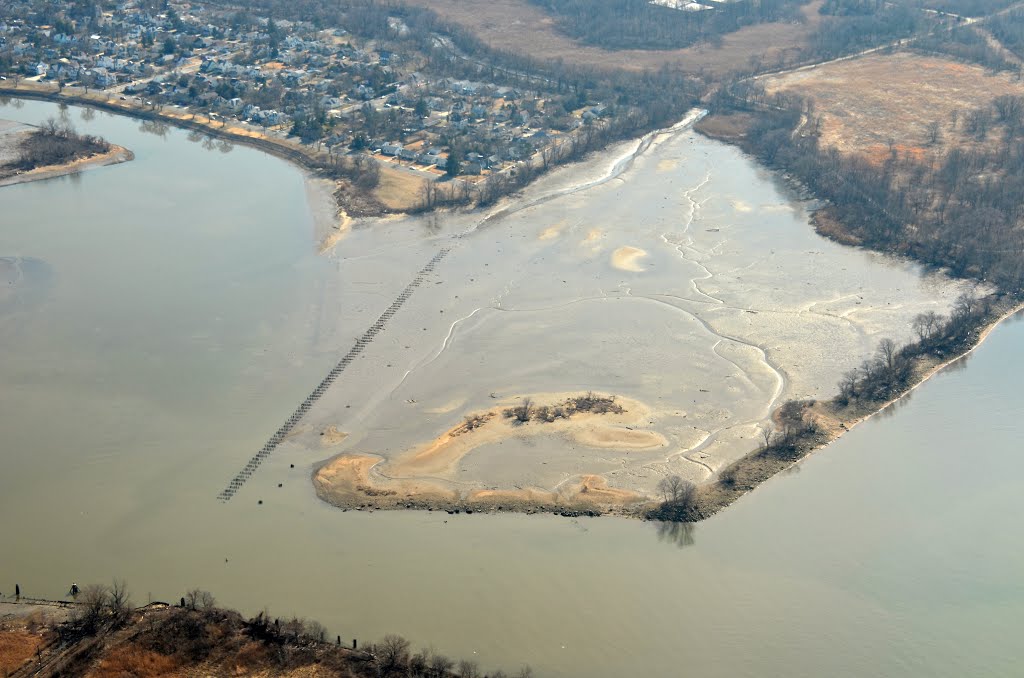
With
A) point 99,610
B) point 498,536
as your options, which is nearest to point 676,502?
point 498,536

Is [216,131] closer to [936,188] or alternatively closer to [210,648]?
[936,188]

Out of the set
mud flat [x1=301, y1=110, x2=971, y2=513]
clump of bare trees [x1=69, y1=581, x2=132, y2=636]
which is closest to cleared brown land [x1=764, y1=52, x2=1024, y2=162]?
mud flat [x1=301, y1=110, x2=971, y2=513]

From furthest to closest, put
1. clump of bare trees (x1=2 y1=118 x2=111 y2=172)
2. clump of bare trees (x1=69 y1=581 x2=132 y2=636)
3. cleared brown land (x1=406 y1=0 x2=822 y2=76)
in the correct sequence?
1. cleared brown land (x1=406 y1=0 x2=822 y2=76)
2. clump of bare trees (x1=2 y1=118 x2=111 y2=172)
3. clump of bare trees (x1=69 y1=581 x2=132 y2=636)

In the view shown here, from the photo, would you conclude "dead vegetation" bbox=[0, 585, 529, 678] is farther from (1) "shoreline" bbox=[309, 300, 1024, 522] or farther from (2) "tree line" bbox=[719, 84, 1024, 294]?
(2) "tree line" bbox=[719, 84, 1024, 294]

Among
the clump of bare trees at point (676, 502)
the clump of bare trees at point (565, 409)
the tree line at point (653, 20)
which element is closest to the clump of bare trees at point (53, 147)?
the clump of bare trees at point (565, 409)

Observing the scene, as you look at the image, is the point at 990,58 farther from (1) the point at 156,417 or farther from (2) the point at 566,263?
(1) the point at 156,417

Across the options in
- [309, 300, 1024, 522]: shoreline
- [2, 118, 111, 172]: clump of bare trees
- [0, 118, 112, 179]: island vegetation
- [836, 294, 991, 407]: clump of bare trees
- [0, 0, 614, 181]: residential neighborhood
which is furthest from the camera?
A: [0, 0, 614, 181]: residential neighborhood

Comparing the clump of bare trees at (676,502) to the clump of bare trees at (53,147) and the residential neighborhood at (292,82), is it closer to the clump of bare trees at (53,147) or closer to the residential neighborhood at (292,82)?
the residential neighborhood at (292,82)
